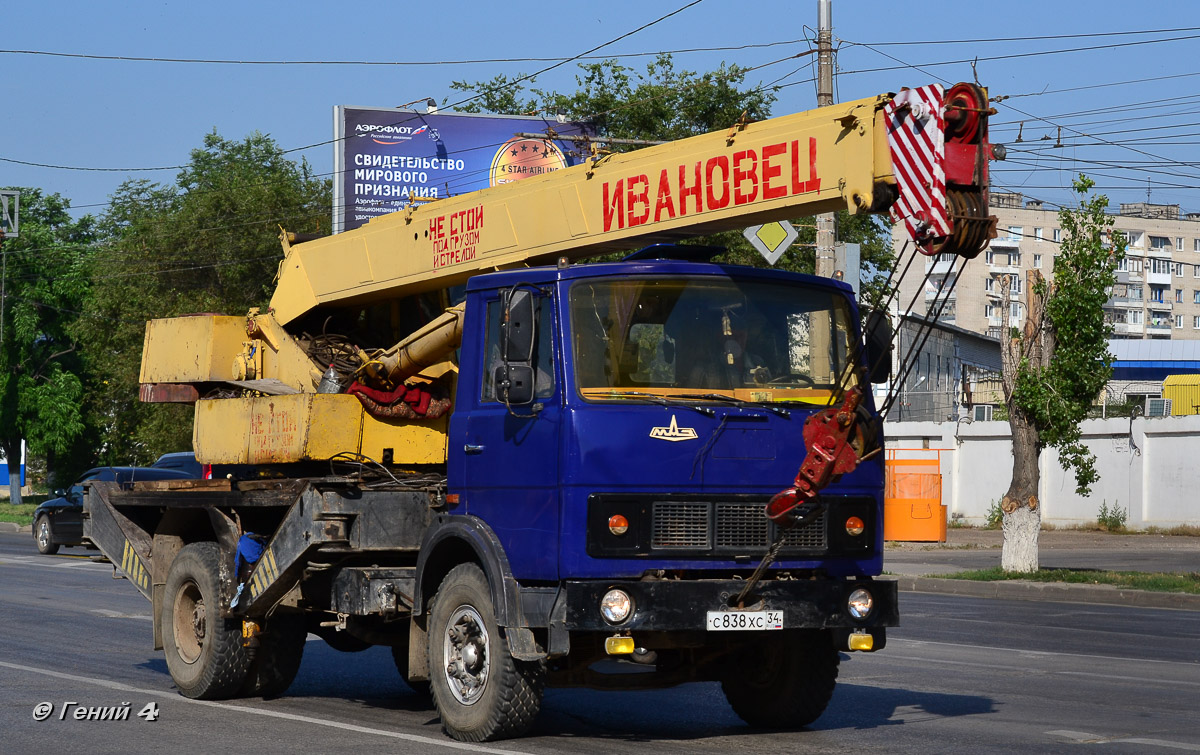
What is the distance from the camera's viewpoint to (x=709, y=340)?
7660mm

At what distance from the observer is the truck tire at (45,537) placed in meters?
26.7

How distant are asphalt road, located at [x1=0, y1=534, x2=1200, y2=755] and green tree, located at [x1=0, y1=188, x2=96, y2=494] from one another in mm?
41278

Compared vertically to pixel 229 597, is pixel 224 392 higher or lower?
higher

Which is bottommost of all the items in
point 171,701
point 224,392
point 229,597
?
point 171,701

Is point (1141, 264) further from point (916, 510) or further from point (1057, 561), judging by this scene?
point (1057, 561)

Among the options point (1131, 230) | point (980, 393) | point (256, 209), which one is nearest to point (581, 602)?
point (256, 209)

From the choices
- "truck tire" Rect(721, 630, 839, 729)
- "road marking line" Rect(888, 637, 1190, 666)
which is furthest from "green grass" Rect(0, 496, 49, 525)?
"truck tire" Rect(721, 630, 839, 729)

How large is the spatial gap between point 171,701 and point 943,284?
19.0 ft

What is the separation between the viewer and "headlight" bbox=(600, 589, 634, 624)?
7.09 m

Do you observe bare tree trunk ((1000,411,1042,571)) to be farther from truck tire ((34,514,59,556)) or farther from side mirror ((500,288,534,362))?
truck tire ((34,514,59,556))

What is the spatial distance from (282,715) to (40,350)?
5170 centimetres

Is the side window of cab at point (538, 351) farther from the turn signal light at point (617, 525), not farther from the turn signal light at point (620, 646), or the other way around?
the turn signal light at point (620, 646)

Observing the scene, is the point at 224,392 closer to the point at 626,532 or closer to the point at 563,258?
the point at 563,258

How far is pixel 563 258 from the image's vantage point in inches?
323
